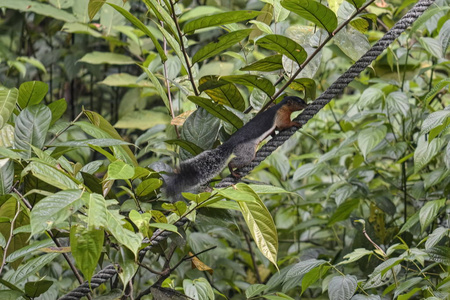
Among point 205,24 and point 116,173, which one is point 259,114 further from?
point 116,173

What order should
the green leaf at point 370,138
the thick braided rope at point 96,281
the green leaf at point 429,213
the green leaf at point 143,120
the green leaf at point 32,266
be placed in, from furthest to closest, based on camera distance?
the green leaf at point 143,120, the green leaf at point 370,138, the green leaf at point 429,213, the green leaf at point 32,266, the thick braided rope at point 96,281

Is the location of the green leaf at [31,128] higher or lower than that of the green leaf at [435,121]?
lower

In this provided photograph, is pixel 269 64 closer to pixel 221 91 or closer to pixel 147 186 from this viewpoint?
pixel 221 91

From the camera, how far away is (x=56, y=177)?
34.9 inches

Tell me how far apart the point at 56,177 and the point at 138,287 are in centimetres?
114

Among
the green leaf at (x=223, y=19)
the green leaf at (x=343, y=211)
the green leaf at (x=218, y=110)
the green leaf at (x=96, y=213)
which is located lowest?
the green leaf at (x=343, y=211)


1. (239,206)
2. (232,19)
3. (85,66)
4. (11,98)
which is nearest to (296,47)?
(232,19)

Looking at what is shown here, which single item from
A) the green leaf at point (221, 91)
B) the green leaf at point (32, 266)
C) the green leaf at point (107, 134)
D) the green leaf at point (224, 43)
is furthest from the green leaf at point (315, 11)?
the green leaf at point (32, 266)

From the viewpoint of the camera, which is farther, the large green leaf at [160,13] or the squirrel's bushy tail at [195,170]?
the squirrel's bushy tail at [195,170]

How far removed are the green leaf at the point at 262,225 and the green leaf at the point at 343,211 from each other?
2.65 ft

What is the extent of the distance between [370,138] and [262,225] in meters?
0.74

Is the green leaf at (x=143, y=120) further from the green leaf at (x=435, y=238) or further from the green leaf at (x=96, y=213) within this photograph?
the green leaf at (x=96, y=213)

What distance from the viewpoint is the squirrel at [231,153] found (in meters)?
1.18

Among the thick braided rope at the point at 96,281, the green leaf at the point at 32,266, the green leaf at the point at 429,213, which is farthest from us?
the green leaf at the point at 429,213
